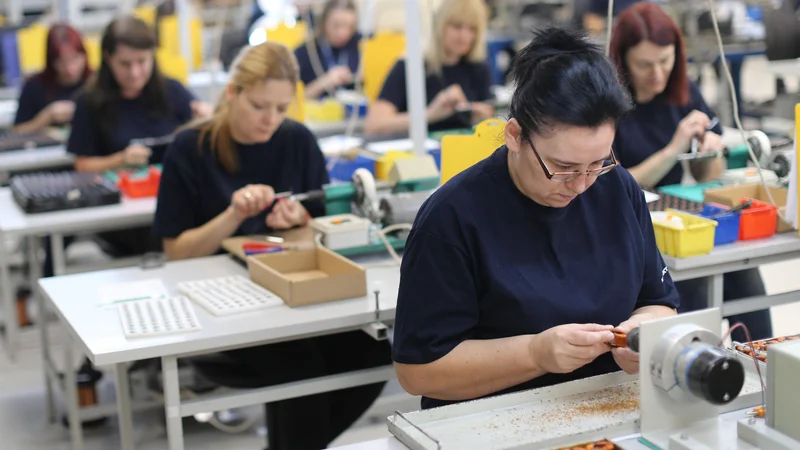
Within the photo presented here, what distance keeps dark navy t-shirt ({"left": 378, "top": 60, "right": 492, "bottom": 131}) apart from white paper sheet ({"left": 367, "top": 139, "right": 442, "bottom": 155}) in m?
0.32

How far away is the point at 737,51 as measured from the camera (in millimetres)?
6367

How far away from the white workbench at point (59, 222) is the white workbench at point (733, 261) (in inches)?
63.0

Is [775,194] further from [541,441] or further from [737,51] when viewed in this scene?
[737,51]

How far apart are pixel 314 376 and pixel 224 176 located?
0.63 m

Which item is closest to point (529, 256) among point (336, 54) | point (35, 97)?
point (35, 97)

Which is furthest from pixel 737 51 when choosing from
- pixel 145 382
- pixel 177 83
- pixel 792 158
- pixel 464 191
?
pixel 464 191

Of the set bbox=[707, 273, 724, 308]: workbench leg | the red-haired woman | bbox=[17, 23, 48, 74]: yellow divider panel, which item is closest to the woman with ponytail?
bbox=[707, 273, 724, 308]: workbench leg

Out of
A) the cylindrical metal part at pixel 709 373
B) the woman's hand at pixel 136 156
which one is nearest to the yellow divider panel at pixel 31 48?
the woman's hand at pixel 136 156

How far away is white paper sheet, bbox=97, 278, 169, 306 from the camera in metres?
2.25

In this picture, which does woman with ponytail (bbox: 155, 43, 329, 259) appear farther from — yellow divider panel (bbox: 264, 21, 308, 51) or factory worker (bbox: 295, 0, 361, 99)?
yellow divider panel (bbox: 264, 21, 308, 51)

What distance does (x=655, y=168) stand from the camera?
9.29 feet

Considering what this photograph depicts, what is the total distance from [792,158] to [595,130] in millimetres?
1041

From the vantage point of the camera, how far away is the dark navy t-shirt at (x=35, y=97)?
→ 459 centimetres

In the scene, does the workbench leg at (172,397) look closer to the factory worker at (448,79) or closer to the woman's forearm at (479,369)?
the woman's forearm at (479,369)
